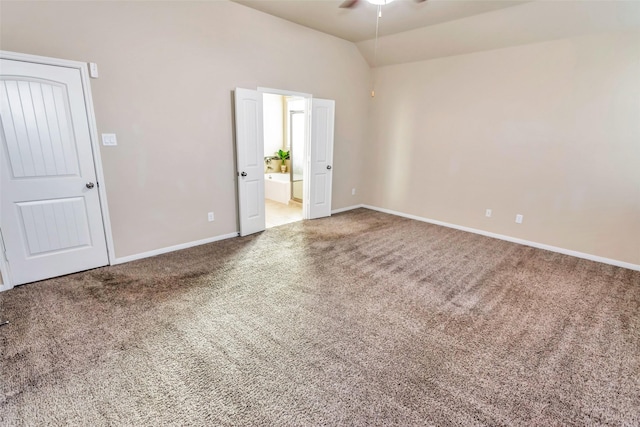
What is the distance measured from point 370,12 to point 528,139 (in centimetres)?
276

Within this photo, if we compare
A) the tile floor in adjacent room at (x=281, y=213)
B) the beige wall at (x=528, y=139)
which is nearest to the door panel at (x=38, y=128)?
the tile floor in adjacent room at (x=281, y=213)

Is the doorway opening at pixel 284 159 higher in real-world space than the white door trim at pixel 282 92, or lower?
lower

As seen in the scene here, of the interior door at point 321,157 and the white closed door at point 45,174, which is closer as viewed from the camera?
the white closed door at point 45,174

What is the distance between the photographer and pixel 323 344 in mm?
2223

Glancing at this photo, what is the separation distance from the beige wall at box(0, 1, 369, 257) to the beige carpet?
705 millimetres

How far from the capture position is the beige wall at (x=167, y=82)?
9.33ft

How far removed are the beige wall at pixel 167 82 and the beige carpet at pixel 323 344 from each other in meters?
0.71

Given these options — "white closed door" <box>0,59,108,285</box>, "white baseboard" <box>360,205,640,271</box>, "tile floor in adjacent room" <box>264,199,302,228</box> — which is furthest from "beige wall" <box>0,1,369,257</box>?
"white baseboard" <box>360,205,640,271</box>

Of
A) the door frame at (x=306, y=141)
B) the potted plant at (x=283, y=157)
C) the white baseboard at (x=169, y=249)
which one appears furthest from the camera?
the potted plant at (x=283, y=157)

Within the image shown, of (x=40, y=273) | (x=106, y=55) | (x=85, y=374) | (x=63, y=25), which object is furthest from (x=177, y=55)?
(x=85, y=374)

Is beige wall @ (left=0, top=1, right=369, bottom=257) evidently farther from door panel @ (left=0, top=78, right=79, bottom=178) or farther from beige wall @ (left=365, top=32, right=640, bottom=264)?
beige wall @ (left=365, top=32, right=640, bottom=264)

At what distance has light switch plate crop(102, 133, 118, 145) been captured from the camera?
3.13 meters

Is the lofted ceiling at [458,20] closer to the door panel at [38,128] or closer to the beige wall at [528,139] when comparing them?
the beige wall at [528,139]

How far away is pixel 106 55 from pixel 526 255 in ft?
17.8
